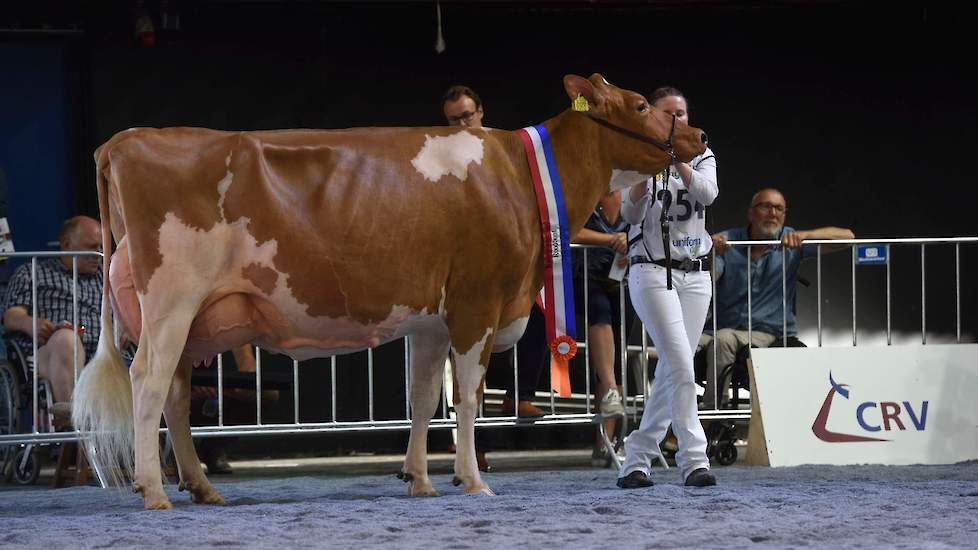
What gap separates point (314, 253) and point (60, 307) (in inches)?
113

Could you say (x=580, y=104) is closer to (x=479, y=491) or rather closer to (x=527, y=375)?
(x=479, y=491)

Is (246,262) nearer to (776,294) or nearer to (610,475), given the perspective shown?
(610,475)

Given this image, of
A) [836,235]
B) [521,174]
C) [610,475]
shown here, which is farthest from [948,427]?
[521,174]

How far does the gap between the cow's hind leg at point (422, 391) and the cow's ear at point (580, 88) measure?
1201mm

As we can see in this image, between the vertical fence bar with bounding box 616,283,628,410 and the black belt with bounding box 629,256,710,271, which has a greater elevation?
the black belt with bounding box 629,256,710,271

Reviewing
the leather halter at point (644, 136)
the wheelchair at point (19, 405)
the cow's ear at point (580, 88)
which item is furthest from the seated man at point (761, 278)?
the wheelchair at point (19, 405)

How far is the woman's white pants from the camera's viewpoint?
6.36 m

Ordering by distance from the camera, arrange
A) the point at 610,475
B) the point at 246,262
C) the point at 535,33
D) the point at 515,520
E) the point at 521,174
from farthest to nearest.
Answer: the point at 535,33 → the point at 610,475 → the point at 521,174 → the point at 246,262 → the point at 515,520

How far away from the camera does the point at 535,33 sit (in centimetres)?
996

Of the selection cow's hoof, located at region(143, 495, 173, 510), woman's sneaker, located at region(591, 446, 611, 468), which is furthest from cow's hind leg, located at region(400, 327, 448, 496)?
woman's sneaker, located at region(591, 446, 611, 468)

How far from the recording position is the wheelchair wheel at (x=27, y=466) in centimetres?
800

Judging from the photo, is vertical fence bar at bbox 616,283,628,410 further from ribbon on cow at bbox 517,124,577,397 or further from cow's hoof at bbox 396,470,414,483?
cow's hoof at bbox 396,470,414,483

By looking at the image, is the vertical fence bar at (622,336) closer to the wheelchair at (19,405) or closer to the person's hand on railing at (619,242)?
the person's hand on railing at (619,242)

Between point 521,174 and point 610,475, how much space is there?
1.84 metres
